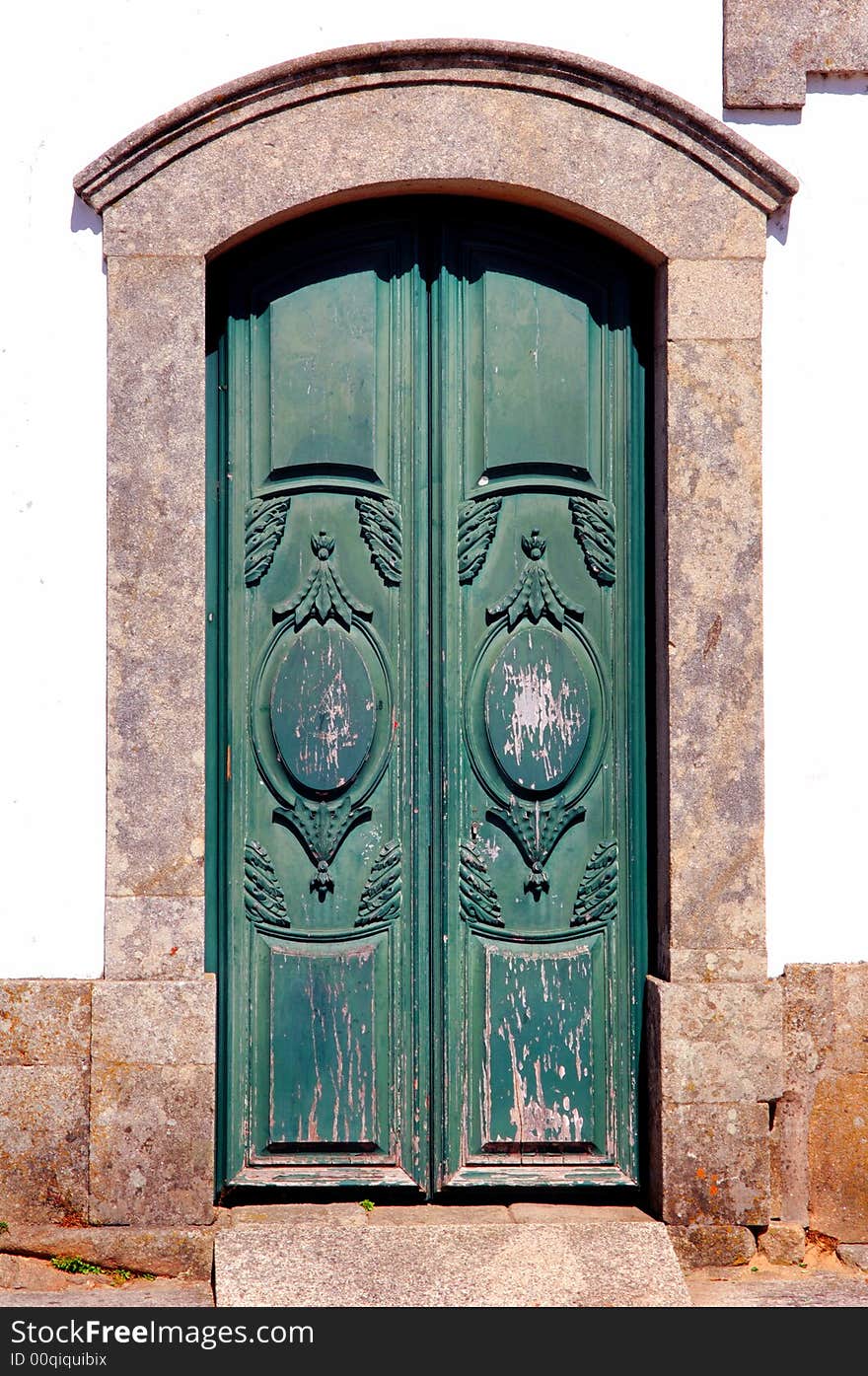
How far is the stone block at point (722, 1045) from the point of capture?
4301 millimetres

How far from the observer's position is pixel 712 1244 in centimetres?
429

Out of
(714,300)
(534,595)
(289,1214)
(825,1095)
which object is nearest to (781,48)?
(714,300)

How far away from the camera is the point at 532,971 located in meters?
4.49

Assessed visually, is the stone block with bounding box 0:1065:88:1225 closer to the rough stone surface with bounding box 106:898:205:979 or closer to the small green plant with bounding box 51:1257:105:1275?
the small green plant with bounding box 51:1257:105:1275

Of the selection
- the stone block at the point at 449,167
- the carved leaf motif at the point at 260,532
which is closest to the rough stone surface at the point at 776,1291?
the carved leaf motif at the point at 260,532

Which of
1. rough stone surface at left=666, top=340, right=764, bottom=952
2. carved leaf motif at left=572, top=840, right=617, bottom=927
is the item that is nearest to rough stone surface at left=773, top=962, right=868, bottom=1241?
rough stone surface at left=666, top=340, right=764, bottom=952

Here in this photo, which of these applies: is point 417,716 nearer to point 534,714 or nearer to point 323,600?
point 534,714

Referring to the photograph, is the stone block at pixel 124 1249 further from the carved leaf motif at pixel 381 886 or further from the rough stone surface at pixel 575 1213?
the carved leaf motif at pixel 381 886

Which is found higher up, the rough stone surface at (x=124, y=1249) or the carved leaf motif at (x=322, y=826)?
the carved leaf motif at (x=322, y=826)

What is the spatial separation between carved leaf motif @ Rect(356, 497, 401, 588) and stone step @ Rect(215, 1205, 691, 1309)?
1.94 metres

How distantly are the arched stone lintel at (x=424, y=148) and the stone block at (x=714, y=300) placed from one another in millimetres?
121

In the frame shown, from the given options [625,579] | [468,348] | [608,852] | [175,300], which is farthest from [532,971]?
[175,300]

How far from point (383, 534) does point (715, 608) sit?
1.05 meters

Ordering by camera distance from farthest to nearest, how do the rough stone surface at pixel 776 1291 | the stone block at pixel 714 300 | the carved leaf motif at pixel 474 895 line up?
the carved leaf motif at pixel 474 895
the stone block at pixel 714 300
the rough stone surface at pixel 776 1291
